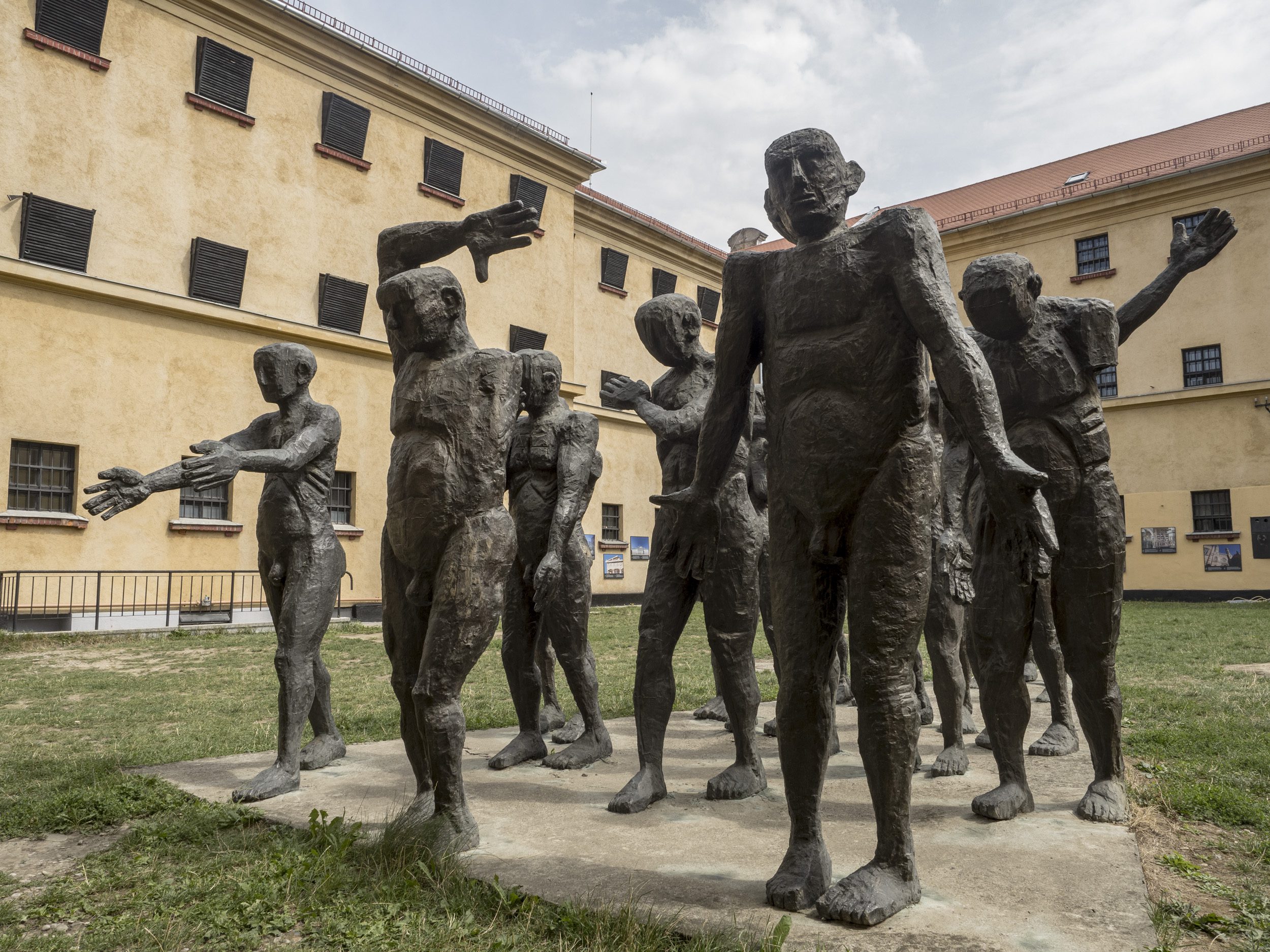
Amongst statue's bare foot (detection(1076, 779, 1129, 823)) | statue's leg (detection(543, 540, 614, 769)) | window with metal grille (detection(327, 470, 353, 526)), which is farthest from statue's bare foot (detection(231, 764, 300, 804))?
window with metal grille (detection(327, 470, 353, 526))

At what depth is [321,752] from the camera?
5602 mm

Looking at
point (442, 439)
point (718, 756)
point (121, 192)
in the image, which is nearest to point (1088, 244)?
point (121, 192)

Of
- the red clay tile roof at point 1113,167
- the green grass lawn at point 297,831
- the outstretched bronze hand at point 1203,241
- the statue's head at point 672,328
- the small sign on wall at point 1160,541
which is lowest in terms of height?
the green grass lawn at point 297,831

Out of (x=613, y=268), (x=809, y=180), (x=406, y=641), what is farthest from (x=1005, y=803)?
(x=613, y=268)

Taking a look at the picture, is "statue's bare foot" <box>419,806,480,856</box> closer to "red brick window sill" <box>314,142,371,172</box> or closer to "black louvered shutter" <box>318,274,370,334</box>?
"black louvered shutter" <box>318,274,370,334</box>

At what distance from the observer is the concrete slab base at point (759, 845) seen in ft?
9.81

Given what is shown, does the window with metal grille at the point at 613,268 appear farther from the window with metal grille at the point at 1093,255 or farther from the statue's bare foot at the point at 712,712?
the statue's bare foot at the point at 712,712

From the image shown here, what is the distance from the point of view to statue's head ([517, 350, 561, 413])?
230 inches

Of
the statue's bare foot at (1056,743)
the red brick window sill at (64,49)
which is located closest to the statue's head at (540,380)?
the statue's bare foot at (1056,743)

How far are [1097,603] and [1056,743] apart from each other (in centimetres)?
191

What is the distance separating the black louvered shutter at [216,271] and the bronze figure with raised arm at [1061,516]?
16.8 m

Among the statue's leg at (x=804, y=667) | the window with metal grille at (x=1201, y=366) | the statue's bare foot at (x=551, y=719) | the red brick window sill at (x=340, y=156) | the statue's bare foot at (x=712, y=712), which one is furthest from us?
the window with metal grille at (x=1201, y=366)

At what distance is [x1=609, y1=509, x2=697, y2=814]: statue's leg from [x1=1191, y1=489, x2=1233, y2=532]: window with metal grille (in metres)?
26.7

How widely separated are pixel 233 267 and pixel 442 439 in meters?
16.5
